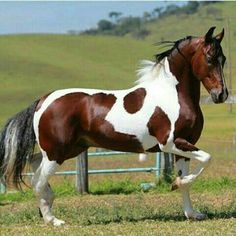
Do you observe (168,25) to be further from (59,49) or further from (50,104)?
(50,104)

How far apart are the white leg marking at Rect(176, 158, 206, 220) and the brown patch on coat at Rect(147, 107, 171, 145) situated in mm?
582

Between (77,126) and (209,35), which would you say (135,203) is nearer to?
(77,126)

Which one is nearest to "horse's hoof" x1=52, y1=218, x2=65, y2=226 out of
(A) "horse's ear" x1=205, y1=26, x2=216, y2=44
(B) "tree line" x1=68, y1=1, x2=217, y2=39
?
(A) "horse's ear" x1=205, y1=26, x2=216, y2=44

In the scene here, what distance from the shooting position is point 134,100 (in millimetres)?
8969

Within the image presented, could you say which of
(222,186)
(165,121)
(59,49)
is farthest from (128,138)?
(59,49)

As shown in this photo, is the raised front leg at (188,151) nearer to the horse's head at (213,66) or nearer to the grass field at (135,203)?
the horse's head at (213,66)

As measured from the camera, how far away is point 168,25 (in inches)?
6127

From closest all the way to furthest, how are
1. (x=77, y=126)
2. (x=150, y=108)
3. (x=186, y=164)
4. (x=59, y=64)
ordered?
(x=150, y=108) < (x=77, y=126) < (x=186, y=164) < (x=59, y=64)

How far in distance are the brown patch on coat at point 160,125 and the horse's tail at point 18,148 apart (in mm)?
1539

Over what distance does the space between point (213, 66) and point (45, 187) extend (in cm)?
254

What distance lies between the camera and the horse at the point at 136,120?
8797 mm

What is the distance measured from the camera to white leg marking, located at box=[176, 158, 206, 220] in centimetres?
902

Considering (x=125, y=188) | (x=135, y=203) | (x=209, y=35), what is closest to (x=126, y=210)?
(x=135, y=203)

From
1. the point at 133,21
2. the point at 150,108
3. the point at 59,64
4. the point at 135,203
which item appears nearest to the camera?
the point at 150,108
